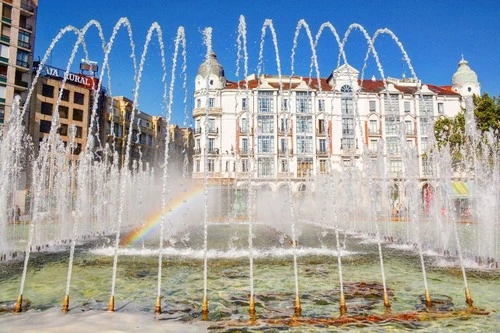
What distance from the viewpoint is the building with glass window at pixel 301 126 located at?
2131 inches

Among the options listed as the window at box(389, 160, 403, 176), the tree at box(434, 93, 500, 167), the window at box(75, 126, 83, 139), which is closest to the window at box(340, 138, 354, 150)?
the window at box(389, 160, 403, 176)

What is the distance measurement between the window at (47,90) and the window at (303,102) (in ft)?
105

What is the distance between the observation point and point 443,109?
57.6 meters

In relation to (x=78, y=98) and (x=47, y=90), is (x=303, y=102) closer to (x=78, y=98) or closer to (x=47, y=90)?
(x=78, y=98)

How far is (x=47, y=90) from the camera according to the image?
49562 mm

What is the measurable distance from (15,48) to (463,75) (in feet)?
197

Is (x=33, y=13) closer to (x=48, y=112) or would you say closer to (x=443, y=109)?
(x=48, y=112)

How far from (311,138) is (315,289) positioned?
1951 inches

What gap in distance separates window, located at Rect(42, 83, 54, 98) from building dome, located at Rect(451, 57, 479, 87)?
5708 cm

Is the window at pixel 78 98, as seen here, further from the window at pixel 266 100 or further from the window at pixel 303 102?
the window at pixel 303 102

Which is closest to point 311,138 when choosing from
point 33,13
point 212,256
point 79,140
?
point 79,140

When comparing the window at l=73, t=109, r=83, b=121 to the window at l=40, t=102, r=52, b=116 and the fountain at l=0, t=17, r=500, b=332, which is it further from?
the fountain at l=0, t=17, r=500, b=332

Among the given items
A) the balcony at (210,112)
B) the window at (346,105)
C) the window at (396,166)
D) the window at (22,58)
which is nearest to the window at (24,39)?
the window at (22,58)

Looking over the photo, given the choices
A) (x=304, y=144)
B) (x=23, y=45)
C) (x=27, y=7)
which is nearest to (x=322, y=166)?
(x=304, y=144)
